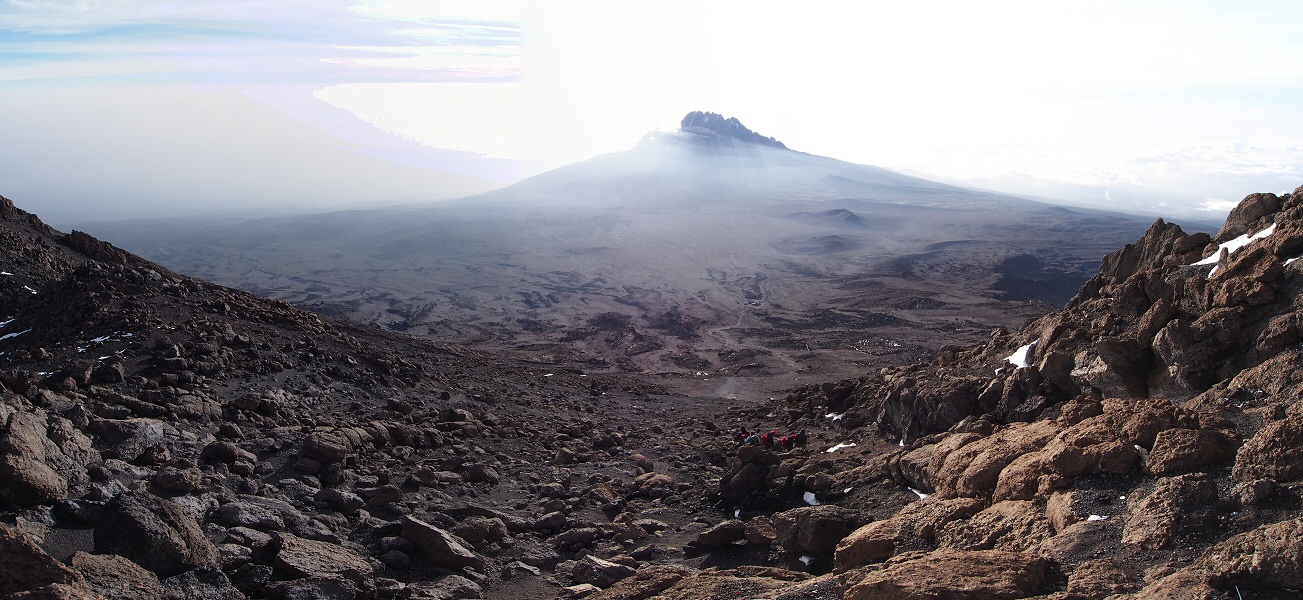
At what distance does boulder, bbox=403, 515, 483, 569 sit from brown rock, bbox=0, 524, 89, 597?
307 centimetres

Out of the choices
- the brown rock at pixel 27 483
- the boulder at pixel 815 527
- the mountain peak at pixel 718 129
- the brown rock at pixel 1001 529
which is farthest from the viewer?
the mountain peak at pixel 718 129

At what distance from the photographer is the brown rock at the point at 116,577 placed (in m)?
4.82

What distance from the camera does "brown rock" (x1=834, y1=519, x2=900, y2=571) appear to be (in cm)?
575

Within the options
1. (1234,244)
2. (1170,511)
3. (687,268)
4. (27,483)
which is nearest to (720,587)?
(1170,511)

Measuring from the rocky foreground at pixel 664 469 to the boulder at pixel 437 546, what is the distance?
0.10 ft

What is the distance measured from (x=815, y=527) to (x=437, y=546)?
3.77 meters

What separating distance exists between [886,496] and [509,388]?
37.0ft

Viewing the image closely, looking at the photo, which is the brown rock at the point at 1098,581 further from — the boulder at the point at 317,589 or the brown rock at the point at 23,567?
the brown rock at the point at 23,567

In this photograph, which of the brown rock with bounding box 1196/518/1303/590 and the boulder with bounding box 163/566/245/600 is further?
the boulder with bounding box 163/566/245/600

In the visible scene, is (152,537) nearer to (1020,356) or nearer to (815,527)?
(815,527)

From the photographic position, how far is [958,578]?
4.46m

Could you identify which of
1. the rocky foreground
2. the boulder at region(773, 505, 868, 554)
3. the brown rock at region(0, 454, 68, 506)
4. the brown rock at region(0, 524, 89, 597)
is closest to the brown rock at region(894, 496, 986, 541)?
the rocky foreground

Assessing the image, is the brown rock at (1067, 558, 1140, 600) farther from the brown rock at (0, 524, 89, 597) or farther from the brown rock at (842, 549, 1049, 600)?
the brown rock at (0, 524, 89, 597)

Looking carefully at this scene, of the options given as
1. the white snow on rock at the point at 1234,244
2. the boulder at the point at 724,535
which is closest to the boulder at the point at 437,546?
the boulder at the point at 724,535
